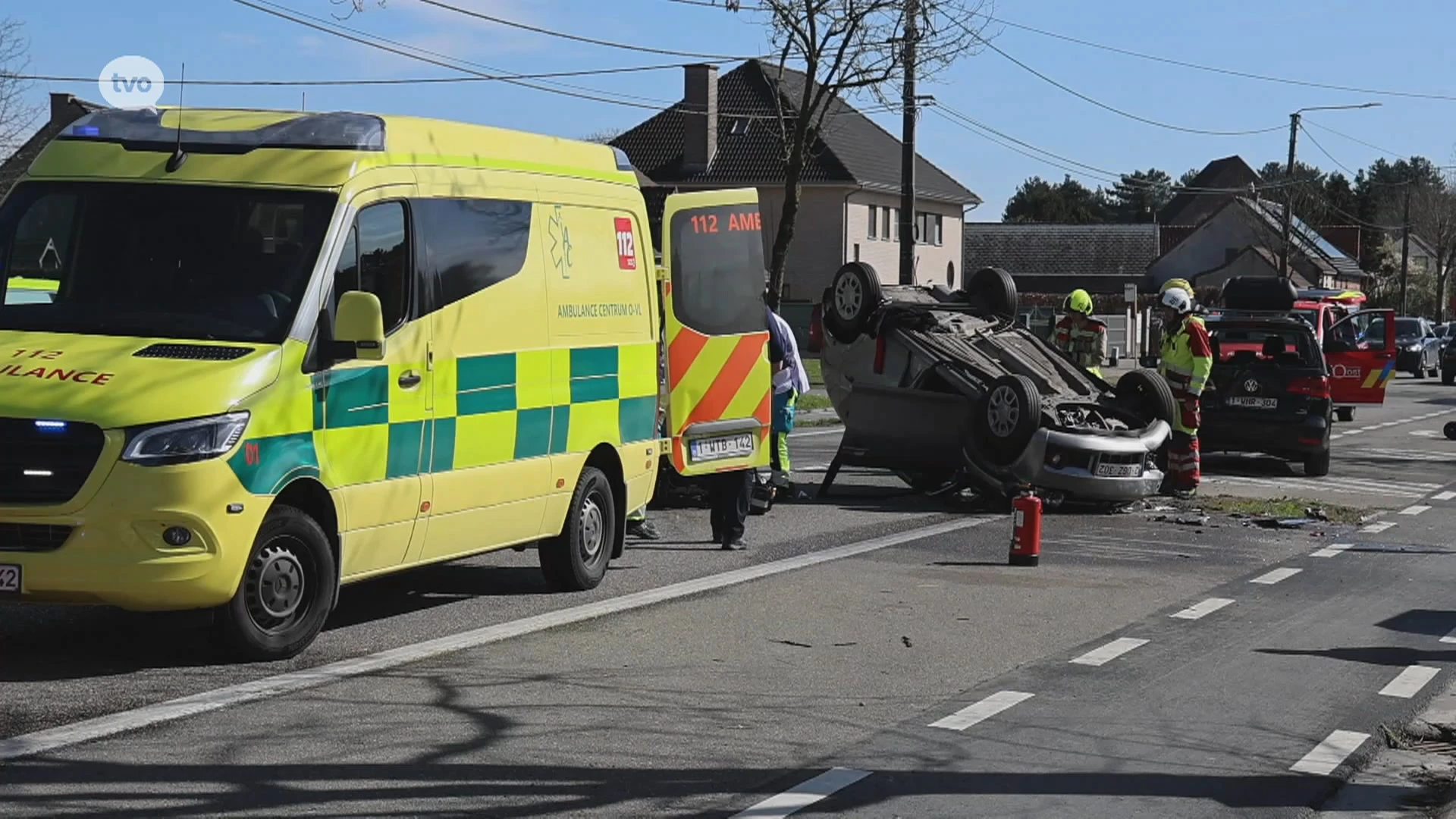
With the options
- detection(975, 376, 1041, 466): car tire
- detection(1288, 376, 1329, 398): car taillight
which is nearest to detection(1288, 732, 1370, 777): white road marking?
detection(975, 376, 1041, 466): car tire

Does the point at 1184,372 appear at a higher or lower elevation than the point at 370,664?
higher

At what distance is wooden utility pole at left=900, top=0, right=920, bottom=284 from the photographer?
30.2 m

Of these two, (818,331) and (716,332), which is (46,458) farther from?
(818,331)

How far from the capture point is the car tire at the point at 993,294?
58.7ft

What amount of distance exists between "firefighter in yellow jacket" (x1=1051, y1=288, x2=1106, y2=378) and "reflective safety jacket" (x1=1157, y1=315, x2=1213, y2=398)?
641 mm

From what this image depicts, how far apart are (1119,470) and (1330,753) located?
8495 millimetres

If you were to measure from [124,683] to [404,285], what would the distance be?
2435 mm

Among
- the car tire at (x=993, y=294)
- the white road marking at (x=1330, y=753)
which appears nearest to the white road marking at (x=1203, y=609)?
the white road marking at (x=1330, y=753)

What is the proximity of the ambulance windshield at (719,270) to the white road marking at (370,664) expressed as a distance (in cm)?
169

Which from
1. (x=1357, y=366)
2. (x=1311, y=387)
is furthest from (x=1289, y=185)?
(x=1311, y=387)

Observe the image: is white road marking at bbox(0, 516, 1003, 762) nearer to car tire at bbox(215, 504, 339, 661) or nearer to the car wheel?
car tire at bbox(215, 504, 339, 661)

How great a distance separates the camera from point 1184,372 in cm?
1809

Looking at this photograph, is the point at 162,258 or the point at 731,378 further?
the point at 731,378

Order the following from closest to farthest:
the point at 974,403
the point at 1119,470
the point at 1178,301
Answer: the point at 1119,470 < the point at 974,403 < the point at 1178,301
